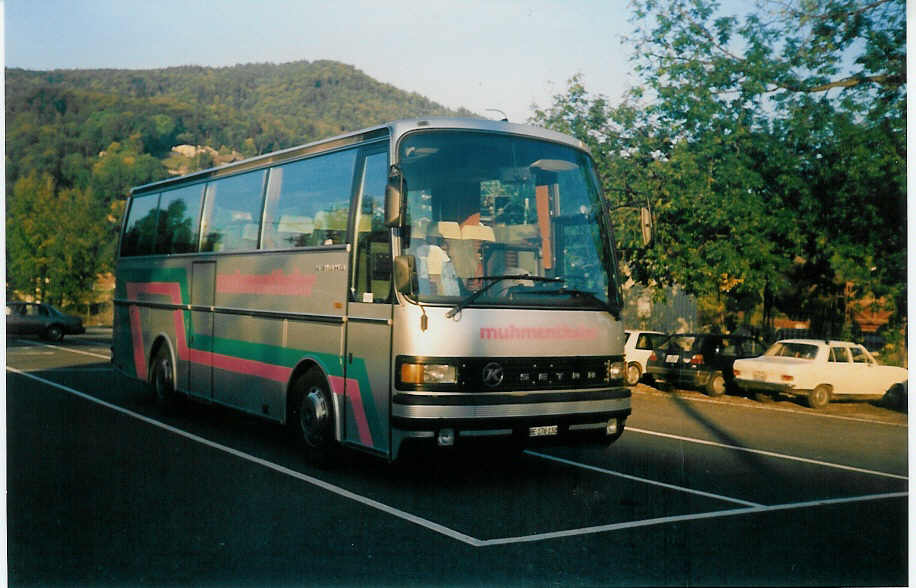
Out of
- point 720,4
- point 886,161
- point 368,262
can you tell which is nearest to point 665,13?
point 720,4

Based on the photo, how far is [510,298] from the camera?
8.20 m

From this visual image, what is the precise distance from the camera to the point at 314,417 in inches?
364

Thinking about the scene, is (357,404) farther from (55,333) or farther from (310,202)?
(55,333)

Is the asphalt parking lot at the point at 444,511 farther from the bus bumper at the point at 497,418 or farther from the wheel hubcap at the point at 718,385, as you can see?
the wheel hubcap at the point at 718,385

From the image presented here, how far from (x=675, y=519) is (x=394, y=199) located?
328cm

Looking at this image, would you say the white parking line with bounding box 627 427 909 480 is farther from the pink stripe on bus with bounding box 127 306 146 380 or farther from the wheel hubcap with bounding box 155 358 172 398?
the pink stripe on bus with bounding box 127 306 146 380

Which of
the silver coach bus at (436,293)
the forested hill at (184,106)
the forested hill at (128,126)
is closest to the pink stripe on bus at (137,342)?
the forested hill at (128,126)

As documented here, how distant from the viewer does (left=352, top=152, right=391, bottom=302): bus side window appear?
825 cm

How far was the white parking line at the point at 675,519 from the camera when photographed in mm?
6617

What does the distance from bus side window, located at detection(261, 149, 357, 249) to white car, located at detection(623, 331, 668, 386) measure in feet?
42.3

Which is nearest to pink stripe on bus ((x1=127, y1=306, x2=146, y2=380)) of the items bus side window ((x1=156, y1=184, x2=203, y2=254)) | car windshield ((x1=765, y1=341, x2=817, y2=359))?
bus side window ((x1=156, y1=184, x2=203, y2=254))

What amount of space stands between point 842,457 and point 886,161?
633 cm

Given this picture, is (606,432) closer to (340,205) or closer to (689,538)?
(689,538)

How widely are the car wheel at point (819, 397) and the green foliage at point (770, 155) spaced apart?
1.92 metres
